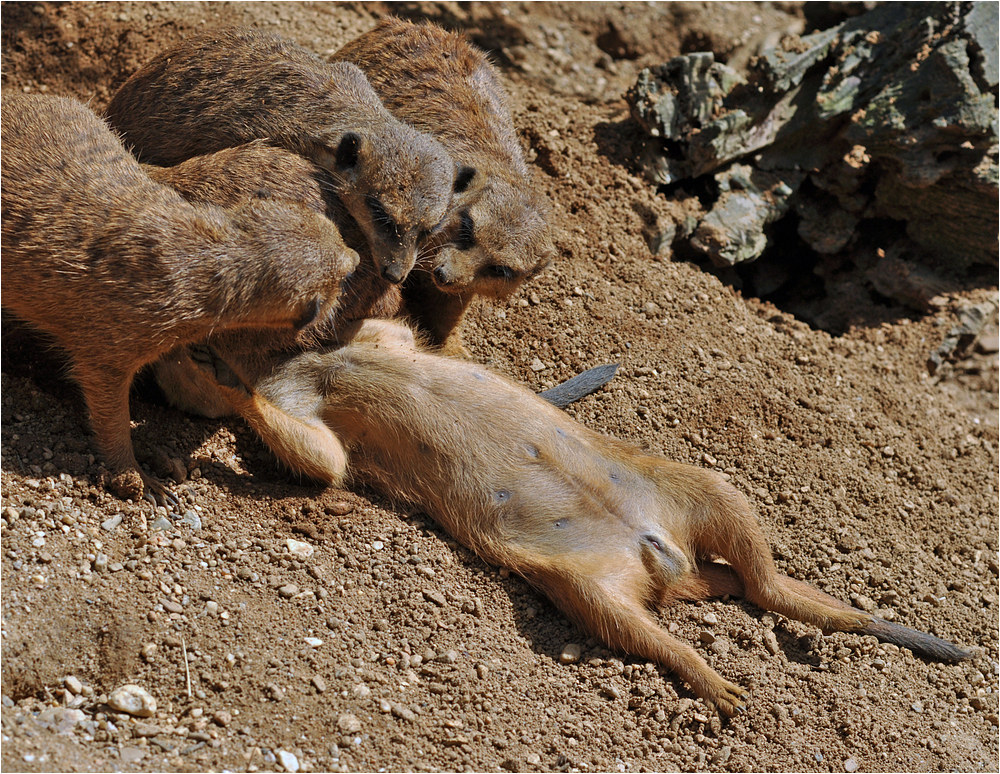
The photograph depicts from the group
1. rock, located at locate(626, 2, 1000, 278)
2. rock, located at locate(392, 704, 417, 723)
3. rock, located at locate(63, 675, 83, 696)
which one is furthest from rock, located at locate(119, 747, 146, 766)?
rock, located at locate(626, 2, 1000, 278)

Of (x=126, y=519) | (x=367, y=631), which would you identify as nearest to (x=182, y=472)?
(x=126, y=519)

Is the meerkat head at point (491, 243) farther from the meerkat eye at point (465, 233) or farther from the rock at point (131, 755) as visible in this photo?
the rock at point (131, 755)

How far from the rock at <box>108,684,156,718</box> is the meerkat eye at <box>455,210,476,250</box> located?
254cm

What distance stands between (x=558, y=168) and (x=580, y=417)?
186 cm

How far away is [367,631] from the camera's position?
3.44m

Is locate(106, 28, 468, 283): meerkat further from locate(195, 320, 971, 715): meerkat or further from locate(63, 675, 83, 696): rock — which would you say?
locate(63, 675, 83, 696): rock

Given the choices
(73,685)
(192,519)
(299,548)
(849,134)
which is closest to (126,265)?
(192,519)

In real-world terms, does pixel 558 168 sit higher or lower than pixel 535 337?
higher

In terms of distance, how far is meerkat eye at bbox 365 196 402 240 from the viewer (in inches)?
160

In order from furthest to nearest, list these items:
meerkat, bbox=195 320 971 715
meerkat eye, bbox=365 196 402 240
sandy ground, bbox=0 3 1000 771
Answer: meerkat eye, bbox=365 196 402 240 → meerkat, bbox=195 320 971 715 → sandy ground, bbox=0 3 1000 771

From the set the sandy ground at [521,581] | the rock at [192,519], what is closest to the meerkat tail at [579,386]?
the sandy ground at [521,581]

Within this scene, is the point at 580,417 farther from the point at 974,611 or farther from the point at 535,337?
the point at 974,611

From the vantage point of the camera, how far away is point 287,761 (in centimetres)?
289

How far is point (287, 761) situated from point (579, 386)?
2.37 m
